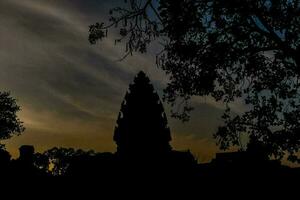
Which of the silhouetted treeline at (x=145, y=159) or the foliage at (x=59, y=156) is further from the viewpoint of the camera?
the foliage at (x=59, y=156)

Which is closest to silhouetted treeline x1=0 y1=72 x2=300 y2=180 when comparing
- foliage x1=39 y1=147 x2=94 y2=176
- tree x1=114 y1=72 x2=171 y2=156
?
tree x1=114 y1=72 x2=171 y2=156

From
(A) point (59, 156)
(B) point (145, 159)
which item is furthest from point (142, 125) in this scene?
(A) point (59, 156)

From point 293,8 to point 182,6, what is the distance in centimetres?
383

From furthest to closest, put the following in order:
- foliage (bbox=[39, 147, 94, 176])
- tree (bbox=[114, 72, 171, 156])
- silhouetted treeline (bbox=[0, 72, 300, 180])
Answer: foliage (bbox=[39, 147, 94, 176])
tree (bbox=[114, 72, 171, 156])
silhouetted treeline (bbox=[0, 72, 300, 180])

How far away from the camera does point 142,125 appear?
6000cm

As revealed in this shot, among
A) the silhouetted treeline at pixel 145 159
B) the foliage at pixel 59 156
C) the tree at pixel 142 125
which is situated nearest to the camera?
the silhouetted treeline at pixel 145 159

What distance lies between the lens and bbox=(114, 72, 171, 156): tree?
56781mm

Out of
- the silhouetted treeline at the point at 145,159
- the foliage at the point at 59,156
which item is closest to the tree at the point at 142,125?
the silhouetted treeline at the point at 145,159

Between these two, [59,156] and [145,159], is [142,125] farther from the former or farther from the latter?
[59,156]

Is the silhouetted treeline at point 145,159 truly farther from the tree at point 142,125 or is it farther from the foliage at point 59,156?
the foliage at point 59,156

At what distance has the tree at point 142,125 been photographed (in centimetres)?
5678

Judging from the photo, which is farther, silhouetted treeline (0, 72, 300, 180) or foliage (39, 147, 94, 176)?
foliage (39, 147, 94, 176)

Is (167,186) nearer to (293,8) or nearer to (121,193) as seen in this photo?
(121,193)

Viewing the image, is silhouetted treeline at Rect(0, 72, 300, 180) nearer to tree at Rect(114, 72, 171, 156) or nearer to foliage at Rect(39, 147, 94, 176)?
tree at Rect(114, 72, 171, 156)
